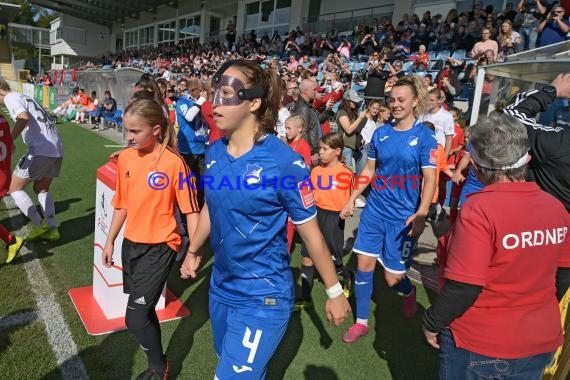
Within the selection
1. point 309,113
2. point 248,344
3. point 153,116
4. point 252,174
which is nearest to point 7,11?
point 309,113

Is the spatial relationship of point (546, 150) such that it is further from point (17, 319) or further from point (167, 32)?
point (167, 32)

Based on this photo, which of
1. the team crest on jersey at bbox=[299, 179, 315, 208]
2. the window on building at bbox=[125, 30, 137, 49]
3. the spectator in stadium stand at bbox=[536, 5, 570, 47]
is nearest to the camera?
the team crest on jersey at bbox=[299, 179, 315, 208]

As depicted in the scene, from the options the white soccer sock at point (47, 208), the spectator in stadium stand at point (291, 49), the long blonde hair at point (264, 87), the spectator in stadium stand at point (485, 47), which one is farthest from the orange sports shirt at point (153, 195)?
the spectator in stadium stand at point (291, 49)

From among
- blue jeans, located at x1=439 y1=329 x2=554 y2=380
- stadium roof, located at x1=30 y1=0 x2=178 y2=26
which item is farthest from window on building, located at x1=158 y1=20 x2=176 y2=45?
blue jeans, located at x1=439 y1=329 x2=554 y2=380

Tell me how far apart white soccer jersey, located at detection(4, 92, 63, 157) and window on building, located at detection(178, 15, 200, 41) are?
3165cm

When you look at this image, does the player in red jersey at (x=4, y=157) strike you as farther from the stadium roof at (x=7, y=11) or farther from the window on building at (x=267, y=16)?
the stadium roof at (x=7, y=11)

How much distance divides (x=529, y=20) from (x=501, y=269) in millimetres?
11121

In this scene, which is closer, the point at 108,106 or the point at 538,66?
the point at 538,66

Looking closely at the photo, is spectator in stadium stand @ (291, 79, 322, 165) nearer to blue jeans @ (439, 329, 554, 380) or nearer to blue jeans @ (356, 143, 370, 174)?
blue jeans @ (356, 143, 370, 174)

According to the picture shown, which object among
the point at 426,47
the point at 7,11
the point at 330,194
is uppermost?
the point at 7,11

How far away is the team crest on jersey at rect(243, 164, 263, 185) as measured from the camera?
79.1 inches

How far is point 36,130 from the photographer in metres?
5.00

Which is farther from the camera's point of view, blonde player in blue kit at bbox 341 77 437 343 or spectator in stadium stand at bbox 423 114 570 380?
blonde player in blue kit at bbox 341 77 437 343

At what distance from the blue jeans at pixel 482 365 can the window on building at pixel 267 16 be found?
25.3 metres
